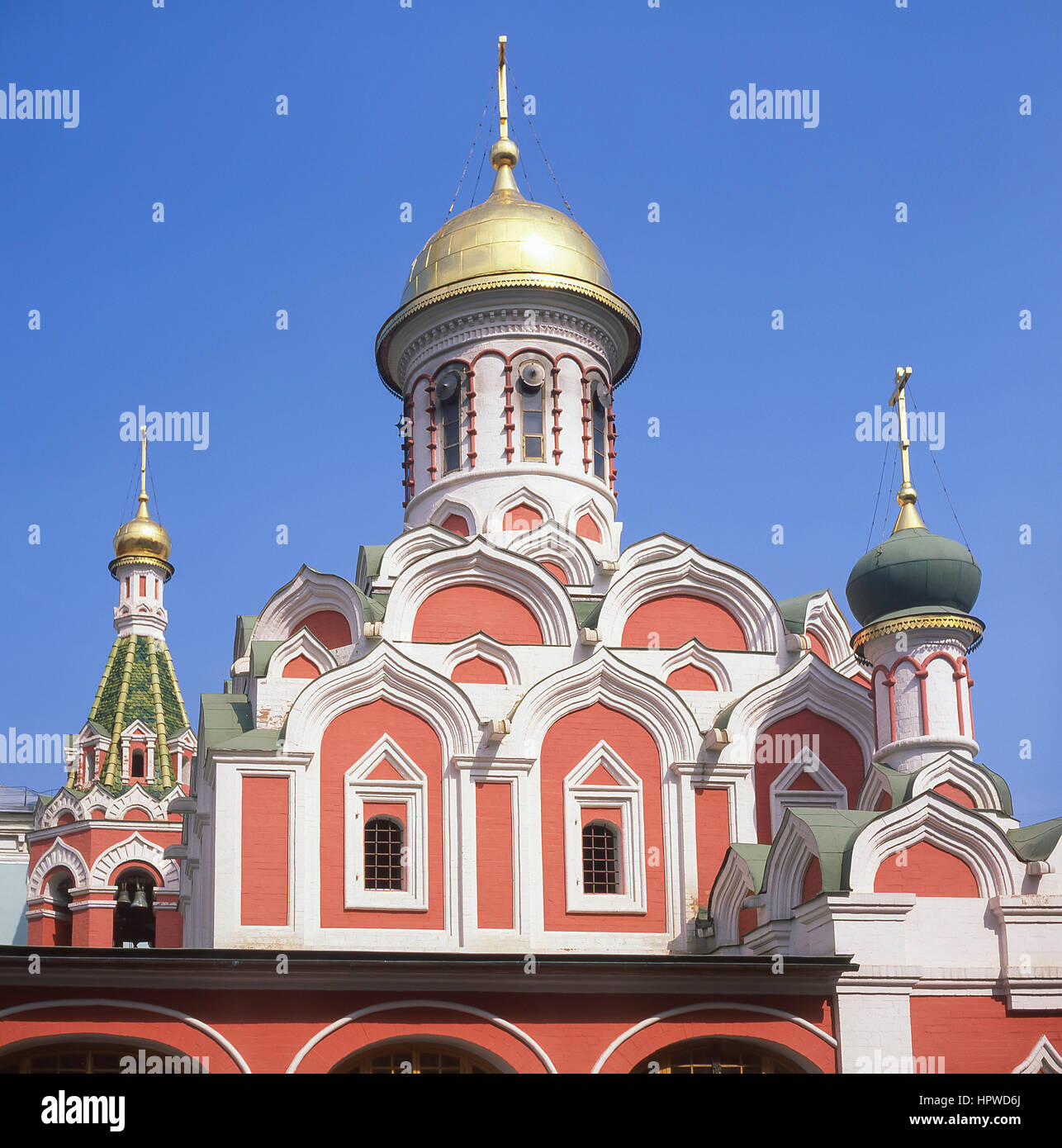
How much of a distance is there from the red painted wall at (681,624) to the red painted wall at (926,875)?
3.72 meters

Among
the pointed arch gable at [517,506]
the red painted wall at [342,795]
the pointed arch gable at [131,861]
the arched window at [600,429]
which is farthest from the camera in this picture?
the pointed arch gable at [131,861]

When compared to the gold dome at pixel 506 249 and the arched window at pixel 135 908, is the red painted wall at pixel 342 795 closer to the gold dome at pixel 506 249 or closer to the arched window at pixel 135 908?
the gold dome at pixel 506 249

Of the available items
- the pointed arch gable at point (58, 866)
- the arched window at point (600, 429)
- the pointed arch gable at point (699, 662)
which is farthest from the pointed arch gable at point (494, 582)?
the pointed arch gable at point (58, 866)

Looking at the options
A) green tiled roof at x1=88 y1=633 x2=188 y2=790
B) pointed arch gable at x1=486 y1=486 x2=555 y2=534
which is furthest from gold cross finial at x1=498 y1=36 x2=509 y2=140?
green tiled roof at x1=88 y1=633 x2=188 y2=790

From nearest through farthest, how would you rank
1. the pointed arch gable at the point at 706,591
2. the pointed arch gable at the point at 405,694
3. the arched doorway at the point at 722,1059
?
the arched doorway at the point at 722,1059 < the pointed arch gable at the point at 405,694 < the pointed arch gable at the point at 706,591

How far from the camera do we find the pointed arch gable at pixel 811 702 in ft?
51.4

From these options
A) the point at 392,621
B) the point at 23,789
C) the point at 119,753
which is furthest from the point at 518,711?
the point at 23,789

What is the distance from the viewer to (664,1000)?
11992mm

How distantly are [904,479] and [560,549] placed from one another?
149 inches

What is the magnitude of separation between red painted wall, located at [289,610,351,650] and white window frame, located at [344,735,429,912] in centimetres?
163

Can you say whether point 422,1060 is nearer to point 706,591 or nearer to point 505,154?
point 706,591

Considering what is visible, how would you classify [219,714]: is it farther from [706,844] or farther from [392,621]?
[706,844]

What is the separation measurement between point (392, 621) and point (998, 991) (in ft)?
21.1

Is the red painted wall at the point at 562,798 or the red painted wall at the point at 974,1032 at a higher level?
the red painted wall at the point at 562,798
